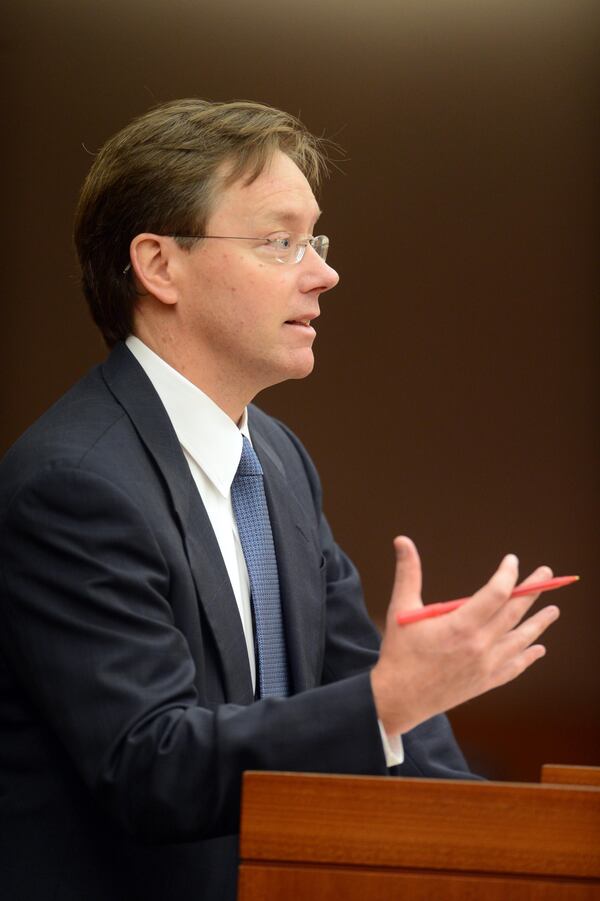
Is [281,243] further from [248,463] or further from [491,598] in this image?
[491,598]

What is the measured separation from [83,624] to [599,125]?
2621 millimetres

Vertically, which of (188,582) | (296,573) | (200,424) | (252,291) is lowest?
(296,573)

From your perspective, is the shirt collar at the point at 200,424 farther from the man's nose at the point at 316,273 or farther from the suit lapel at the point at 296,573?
the man's nose at the point at 316,273

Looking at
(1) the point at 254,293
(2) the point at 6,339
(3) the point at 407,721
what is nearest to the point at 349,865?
(3) the point at 407,721

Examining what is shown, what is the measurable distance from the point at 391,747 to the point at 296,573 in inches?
18.7

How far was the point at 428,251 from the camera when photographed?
3.59 m

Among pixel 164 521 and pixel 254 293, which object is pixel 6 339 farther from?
pixel 164 521

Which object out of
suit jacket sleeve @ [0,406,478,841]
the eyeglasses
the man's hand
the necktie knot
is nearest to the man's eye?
the eyeglasses

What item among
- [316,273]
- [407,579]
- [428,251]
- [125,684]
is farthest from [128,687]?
[428,251]

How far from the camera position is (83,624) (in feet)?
4.69

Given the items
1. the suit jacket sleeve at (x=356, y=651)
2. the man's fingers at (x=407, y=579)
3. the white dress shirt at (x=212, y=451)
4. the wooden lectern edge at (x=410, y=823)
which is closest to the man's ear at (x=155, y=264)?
the white dress shirt at (x=212, y=451)

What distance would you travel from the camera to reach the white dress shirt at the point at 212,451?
1.74 meters

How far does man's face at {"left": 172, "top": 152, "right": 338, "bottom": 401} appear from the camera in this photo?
6.02 feet

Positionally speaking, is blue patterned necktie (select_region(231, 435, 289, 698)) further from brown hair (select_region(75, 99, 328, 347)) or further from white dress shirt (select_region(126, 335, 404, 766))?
brown hair (select_region(75, 99, 328, 347))
